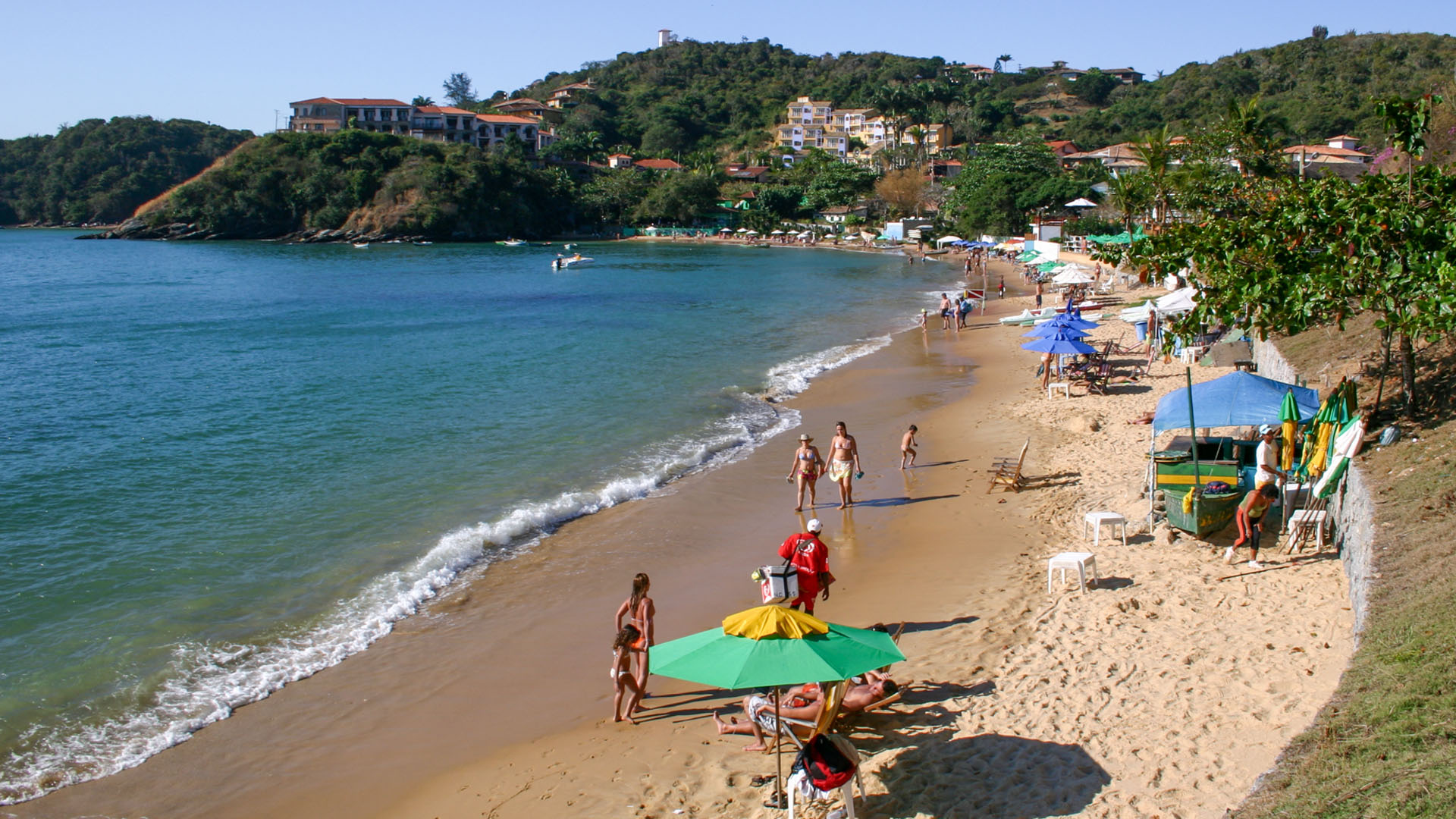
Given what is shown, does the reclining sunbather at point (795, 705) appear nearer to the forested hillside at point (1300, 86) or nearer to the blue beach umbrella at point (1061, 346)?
the blue beach umbrella at point (1061, 346)

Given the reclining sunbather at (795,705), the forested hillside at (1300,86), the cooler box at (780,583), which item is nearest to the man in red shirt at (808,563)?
the cooler box at (780,583)

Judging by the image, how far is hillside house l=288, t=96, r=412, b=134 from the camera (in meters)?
131

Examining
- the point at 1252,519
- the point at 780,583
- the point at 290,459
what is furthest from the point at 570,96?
the point at 780,583

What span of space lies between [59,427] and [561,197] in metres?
96.8

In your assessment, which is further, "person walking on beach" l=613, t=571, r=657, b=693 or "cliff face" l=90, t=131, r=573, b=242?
"cliff face" l=90, t=131, r=573, b=242

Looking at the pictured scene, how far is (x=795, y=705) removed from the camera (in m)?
7.45

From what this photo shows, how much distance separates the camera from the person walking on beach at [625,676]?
797 centimetres

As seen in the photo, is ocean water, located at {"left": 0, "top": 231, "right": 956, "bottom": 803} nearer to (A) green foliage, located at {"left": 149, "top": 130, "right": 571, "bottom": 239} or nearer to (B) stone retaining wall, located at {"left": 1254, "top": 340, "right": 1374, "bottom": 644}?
(B) stone retaining wall, located at {"left": 1254, "top": 340, "right": 1374, "bottom": 644}

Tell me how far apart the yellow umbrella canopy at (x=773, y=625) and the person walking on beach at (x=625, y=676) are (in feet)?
6.07

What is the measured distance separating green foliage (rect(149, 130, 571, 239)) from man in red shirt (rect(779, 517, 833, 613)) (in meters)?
104

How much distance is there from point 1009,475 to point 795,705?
7789 mm

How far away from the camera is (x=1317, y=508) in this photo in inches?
404

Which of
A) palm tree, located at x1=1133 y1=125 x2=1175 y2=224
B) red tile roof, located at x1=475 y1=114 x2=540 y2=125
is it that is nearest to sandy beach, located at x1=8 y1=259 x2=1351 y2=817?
palm tree, located at x1=1133 y1=125 x2=1175 y2=224

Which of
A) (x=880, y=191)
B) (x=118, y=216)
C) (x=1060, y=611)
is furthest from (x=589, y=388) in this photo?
(x=118, y=216)
